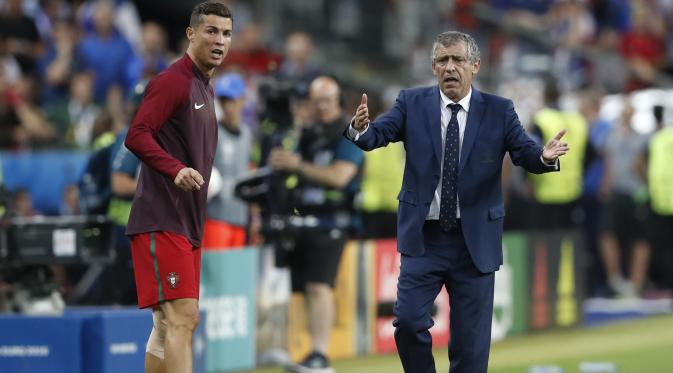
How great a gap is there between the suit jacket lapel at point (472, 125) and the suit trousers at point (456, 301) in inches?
16.5

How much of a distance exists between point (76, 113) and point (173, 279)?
898cm

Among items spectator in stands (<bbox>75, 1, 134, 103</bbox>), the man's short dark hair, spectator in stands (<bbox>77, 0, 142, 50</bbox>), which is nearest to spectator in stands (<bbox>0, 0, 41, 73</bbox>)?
spectator in stands (<bbox>75, 1, 134, 103</bbox>)

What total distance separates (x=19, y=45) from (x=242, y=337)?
622cm

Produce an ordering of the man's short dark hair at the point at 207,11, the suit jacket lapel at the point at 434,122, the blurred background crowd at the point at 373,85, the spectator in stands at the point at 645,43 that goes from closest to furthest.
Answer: the man's short dark hair at the point at 207,11 < the suit jacket lapel at the point at 434,122 < the blurred background crowd at the point at 373,85 < the spectator in stands at the point at 645,43

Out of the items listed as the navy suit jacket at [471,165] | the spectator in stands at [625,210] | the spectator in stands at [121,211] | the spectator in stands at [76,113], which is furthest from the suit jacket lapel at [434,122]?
the spectator in stands at [625,210]

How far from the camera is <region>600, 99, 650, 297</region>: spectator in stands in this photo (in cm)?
1991

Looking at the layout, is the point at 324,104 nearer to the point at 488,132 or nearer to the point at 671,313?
the point at 488,132

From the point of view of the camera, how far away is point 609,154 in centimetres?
2020

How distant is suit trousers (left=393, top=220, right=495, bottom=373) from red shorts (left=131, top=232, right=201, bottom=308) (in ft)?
4.12

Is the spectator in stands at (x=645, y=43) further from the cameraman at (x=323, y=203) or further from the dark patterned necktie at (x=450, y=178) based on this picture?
the dark patterned necktie at (x=450, y=178)

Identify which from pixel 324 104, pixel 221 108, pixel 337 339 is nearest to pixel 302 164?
pixel 324 104

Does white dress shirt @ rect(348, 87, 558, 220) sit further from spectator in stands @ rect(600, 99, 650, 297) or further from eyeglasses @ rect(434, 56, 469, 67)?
spectator in stands @ rect(600, 99, 650, 297)

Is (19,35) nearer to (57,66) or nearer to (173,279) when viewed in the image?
(57,66)

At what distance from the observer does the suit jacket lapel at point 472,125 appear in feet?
30.2
